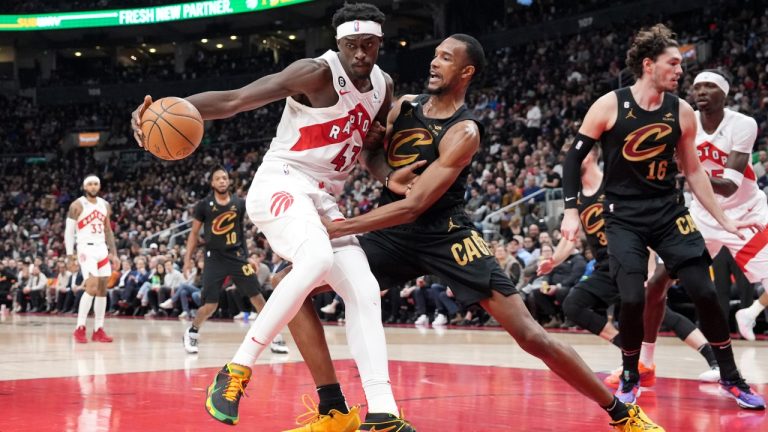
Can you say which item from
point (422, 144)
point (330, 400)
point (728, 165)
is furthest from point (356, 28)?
point (728, 165)

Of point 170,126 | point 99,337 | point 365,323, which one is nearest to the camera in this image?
point 170,126

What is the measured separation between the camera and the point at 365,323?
398cm

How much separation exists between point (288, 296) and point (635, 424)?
166 cm

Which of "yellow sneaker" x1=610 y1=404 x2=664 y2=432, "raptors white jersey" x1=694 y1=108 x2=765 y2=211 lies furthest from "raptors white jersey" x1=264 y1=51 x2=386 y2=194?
"raptors white jersey" x1=694 y1=108 x2=765 y2=211

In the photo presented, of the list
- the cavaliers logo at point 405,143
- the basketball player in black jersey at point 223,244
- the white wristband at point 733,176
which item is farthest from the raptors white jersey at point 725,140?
the basketball player in black jersey at point 223,244

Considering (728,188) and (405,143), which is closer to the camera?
(405,143)

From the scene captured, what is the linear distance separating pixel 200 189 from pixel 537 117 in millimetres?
12226

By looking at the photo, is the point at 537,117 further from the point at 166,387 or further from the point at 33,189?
the point at 33,189

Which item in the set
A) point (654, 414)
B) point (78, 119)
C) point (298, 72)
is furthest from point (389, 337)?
point (78, 119)

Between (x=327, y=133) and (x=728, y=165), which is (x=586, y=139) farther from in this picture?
(x=327, y=133)

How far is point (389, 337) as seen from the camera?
10977 mm

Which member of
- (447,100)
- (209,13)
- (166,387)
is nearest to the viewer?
(447,100)

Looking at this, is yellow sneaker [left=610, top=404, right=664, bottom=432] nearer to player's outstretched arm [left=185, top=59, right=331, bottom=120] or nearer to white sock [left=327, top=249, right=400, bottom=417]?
white sock [left=327, top=249, right=400, bottom=417]

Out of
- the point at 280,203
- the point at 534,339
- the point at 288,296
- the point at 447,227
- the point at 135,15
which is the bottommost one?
the point at 534,339
